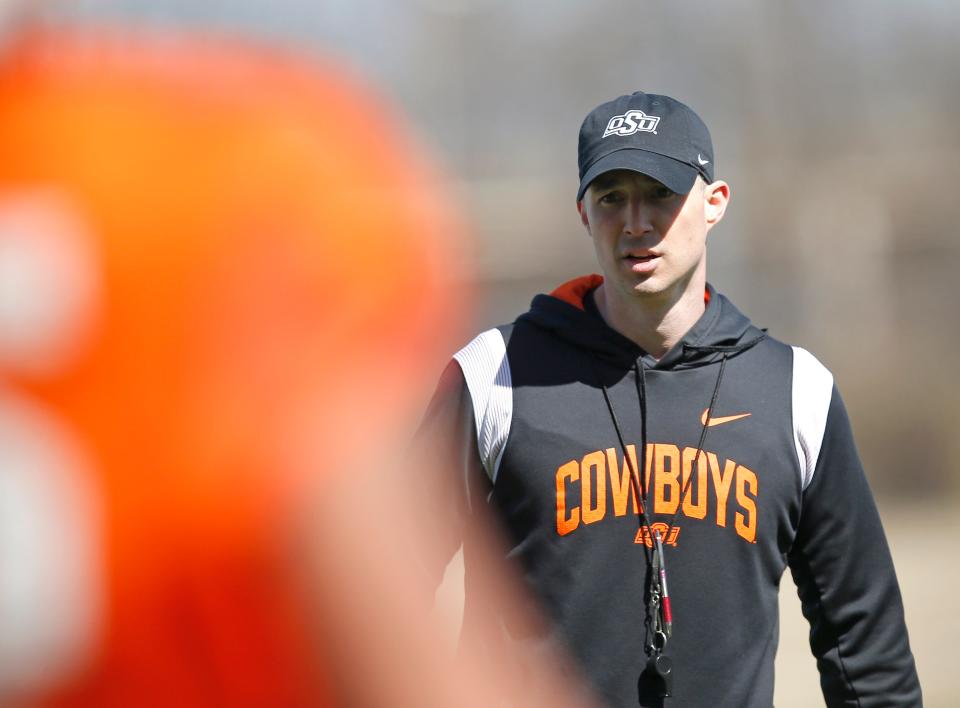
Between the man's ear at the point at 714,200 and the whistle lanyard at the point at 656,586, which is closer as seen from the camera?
the whistle lanyard at the point at 656,586

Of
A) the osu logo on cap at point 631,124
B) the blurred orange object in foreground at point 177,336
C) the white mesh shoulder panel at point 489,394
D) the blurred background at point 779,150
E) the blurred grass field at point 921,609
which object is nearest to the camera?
the blurred orange object in foreground at point 177,336

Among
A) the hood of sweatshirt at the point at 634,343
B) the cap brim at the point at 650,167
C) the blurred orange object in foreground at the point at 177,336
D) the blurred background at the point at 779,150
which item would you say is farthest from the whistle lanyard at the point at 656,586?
the blurred background at the point at 779,150

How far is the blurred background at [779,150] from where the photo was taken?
568 inches

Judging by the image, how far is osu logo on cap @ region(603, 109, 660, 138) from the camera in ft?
9.27

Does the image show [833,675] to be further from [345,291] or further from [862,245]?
[862,245]

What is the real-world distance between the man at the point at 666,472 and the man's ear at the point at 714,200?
0.03 m

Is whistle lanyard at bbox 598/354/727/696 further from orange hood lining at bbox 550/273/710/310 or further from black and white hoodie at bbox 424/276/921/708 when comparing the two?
orange hood lining at bbox 550/273/710/310

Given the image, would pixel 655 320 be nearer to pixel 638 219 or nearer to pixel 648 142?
pixel 638 219

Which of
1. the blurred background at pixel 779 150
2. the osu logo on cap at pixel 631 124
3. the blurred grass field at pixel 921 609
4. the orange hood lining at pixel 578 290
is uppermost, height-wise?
the blurred background at pixel 779 150

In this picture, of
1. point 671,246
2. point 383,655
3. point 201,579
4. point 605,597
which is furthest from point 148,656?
point 671,246

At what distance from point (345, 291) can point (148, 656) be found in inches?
14.0

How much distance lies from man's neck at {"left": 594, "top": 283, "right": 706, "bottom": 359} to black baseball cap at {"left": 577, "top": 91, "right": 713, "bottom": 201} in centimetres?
23

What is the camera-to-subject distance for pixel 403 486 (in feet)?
4.03

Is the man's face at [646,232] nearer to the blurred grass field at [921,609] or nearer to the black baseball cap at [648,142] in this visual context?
the black baseball cap at [648,142]
